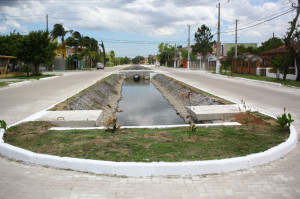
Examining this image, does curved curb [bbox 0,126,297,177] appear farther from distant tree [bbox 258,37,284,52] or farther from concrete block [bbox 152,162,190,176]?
distant tree [bbox 258,37,284,52]

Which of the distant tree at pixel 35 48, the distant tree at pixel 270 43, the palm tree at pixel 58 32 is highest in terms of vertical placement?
the palm tree at pixel 58 32

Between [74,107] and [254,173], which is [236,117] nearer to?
[254,173]

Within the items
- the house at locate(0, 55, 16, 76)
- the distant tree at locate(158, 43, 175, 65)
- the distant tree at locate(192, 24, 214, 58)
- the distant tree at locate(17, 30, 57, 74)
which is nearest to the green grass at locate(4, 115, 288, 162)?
the distant tree at locate(17, 30, 57, 74)

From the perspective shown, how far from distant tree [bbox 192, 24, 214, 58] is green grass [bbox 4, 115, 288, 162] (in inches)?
3083

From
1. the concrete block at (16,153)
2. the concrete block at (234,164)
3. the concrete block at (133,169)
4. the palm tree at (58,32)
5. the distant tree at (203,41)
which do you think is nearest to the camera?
the concrete block at (133,169)

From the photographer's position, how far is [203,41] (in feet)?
276

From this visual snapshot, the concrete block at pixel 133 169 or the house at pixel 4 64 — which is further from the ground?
the house at pixel 4 64

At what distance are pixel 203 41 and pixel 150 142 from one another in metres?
81.3

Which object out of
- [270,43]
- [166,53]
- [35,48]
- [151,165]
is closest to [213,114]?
[151,165]

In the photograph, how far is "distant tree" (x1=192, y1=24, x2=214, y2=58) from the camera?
83500 millimetres

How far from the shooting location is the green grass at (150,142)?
548 centimetres

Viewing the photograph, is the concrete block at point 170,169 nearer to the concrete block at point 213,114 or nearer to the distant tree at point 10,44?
the concrete block at point 213,114

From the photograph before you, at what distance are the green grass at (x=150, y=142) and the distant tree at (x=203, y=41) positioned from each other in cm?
7832

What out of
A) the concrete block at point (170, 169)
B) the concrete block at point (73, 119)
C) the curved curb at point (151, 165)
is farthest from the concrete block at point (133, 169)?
the concrete block at point (73, 119)
